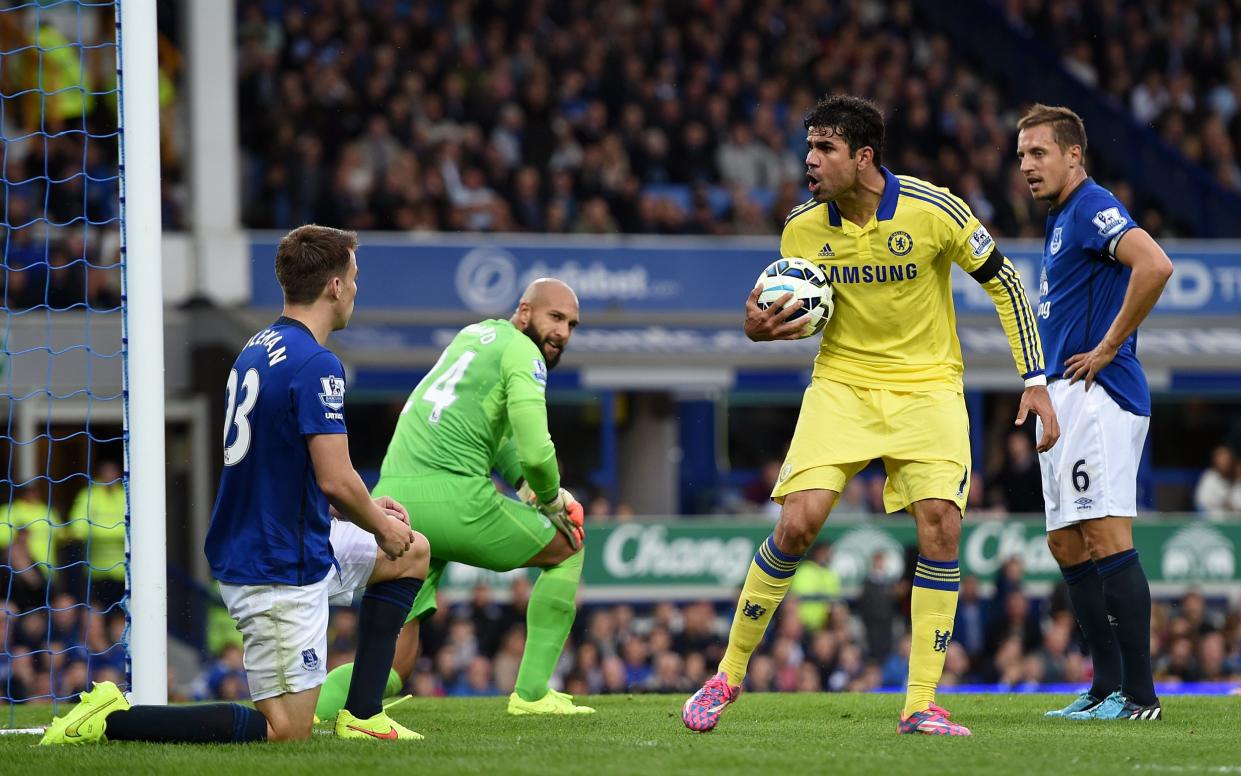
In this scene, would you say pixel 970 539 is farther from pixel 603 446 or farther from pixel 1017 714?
pixel 1017 714

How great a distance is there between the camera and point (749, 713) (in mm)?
7332

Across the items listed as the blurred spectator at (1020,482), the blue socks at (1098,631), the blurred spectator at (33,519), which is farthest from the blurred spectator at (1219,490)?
the blue socks at (1098,631)

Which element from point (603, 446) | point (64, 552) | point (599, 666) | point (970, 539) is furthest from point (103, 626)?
point (970, 539)

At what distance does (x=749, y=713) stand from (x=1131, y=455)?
6.27 ft

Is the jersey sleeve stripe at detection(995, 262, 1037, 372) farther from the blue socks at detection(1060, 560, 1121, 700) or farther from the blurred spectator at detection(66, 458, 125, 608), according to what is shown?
the blurred spectator at detection(66, 458, 125, 608)

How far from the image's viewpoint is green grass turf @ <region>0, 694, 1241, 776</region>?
510 centimetres

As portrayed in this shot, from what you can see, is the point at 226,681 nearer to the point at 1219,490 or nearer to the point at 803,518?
the point at 803,518

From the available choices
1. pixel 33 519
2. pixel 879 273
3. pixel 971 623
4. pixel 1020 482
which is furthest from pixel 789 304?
pixel 1020 482

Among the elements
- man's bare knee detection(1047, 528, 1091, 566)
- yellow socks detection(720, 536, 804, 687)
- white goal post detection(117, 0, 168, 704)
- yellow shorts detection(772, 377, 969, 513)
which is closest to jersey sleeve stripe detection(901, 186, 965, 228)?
yellow shorts detection(772, 377, 969, 513)

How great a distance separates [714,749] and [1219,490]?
1371 centimetres

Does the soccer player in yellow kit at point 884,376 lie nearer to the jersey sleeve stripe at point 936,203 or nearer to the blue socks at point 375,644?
the jersey sleeve stripe at point 936,203

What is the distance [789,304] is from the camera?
6188 millimetres

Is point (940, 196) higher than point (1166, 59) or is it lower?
lower

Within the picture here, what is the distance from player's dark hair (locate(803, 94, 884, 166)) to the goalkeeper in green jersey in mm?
1435
